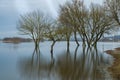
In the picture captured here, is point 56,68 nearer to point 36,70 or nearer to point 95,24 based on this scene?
point 36,70

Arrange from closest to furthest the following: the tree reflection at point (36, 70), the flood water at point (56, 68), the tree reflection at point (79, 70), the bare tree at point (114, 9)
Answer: the tree reflection at point (79, 70) → the flood water at point (56, 68) → the tree reflection at point (36, 70) → the bare tree at point (114, 9)

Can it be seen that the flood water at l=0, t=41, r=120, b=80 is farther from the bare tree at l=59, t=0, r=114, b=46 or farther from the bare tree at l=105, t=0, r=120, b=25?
the bare tree at l=59, t=0, r=114, b=46

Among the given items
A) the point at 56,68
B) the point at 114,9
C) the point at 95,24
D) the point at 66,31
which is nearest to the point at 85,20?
the point at 95,24

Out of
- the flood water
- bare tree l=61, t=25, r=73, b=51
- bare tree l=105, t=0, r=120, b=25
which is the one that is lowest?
the flood water

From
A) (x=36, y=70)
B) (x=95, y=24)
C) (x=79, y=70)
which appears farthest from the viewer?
(x=95, y=24)

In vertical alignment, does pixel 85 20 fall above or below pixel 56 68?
above

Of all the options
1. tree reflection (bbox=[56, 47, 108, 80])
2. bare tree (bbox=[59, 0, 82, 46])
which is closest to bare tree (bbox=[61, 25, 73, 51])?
bare tree (bbox=[59, 0, 82, 46])

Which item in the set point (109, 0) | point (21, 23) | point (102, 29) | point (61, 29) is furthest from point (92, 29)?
point (21, 23)

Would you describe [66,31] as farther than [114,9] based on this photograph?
Yes

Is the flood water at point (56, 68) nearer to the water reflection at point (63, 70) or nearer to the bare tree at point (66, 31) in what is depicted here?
the water reflection at point (63, 70)

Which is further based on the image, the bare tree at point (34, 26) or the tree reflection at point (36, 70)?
the bare tree at point (34, 26)

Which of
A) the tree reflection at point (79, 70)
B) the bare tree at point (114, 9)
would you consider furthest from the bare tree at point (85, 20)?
the tree reflection at point (79, 70)

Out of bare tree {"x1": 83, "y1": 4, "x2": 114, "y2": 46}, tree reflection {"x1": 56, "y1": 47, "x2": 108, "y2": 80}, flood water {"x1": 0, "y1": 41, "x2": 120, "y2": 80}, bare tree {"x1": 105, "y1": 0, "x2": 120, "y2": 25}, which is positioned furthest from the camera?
bare tree {"x1": 83, "y1": 4, "x2": 114, "y2": 46}

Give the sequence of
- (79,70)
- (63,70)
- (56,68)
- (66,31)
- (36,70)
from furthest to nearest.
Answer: (66,31)
(56,68)
(36,70)
(79,70)
(63,70)
